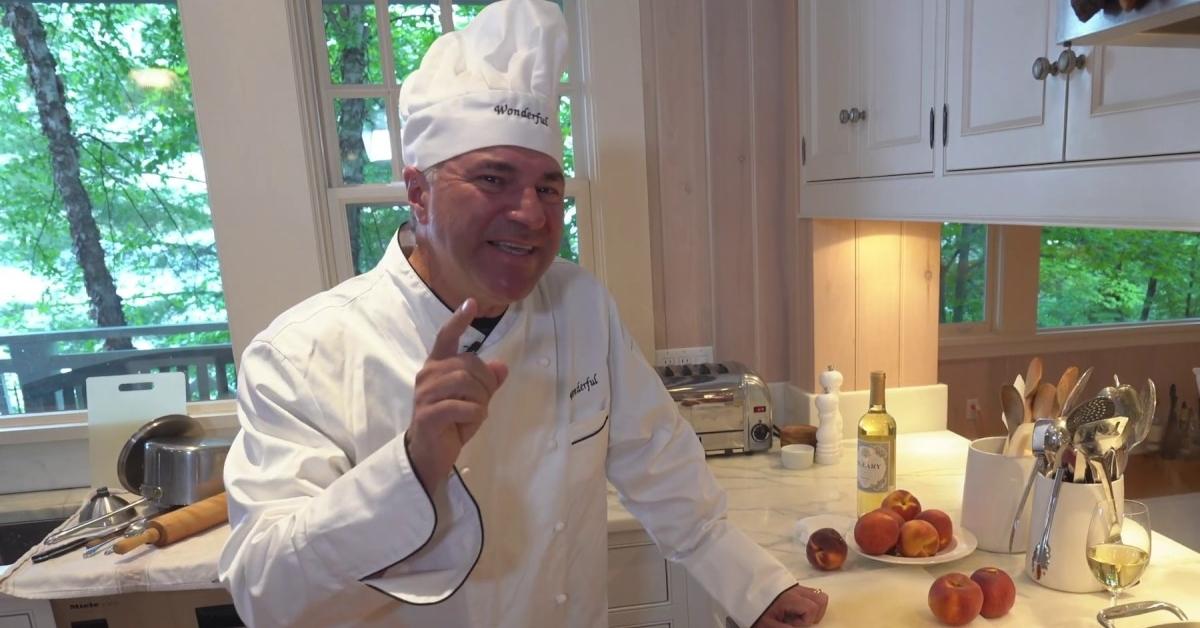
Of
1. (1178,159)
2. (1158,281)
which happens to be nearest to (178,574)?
(1178,159)

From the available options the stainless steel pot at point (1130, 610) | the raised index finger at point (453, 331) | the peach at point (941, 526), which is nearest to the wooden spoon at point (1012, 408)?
the peach at point (941, 526)

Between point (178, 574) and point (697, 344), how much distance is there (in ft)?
4.38

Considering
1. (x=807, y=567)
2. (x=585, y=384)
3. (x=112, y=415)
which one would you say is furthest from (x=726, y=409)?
(x=112, y=415)

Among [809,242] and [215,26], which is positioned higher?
[215,26]

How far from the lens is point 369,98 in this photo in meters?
1.84

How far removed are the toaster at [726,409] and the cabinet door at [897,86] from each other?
591 millimetres

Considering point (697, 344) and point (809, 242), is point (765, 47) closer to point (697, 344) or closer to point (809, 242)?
point (809, 242)

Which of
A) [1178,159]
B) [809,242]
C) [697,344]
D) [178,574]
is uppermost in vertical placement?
[1178,159]

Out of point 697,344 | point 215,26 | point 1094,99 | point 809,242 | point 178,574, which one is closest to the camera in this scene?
Answer: point 1094,99

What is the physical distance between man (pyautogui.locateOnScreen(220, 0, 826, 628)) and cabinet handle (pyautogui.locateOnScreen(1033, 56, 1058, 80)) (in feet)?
2.19

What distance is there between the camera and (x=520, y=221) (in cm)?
91

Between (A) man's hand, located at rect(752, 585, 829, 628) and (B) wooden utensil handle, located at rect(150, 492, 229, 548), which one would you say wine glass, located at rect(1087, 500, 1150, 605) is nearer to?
(A) man's hand, located at rect(752, 585, 829, 628)

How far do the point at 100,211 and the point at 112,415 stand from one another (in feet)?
1.89

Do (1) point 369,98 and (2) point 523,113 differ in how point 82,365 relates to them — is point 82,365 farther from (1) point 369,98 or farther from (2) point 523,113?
(2) point 523,113
